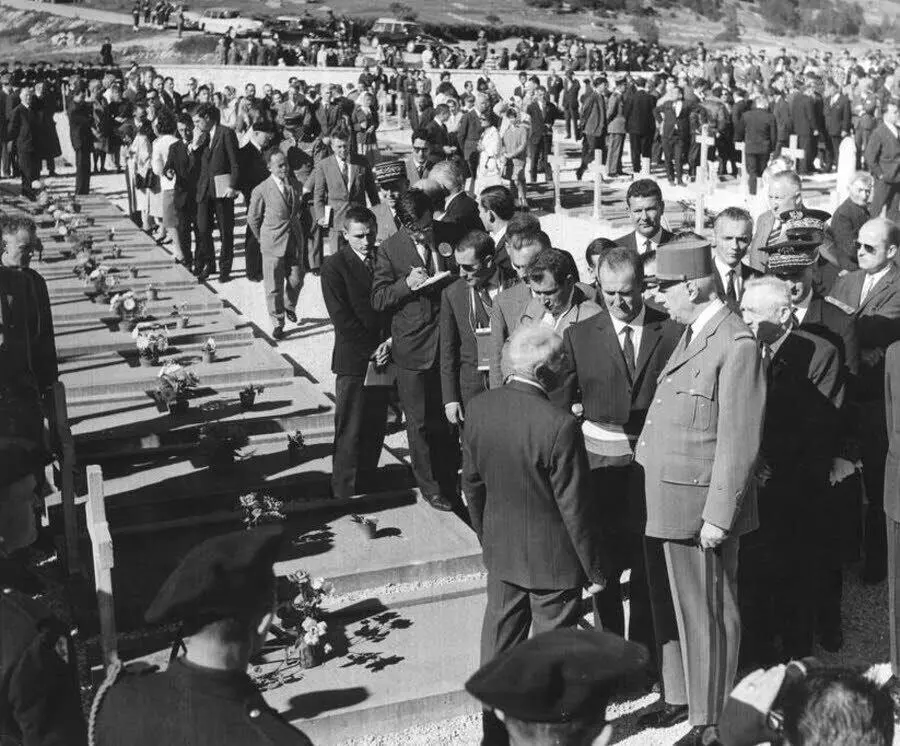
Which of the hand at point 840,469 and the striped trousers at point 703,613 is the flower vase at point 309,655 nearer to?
the striped trousers at point 703,613

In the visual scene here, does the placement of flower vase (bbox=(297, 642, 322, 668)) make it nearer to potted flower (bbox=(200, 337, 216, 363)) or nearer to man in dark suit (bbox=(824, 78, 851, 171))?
potted flower (bbox=(200, 337, 216, 363))

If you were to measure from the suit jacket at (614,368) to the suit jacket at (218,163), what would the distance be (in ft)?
32.5

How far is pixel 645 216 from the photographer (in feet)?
26.0

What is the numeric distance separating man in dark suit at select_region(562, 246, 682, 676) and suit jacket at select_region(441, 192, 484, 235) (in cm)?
309

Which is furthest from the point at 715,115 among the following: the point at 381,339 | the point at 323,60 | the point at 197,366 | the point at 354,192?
the point at 323,60

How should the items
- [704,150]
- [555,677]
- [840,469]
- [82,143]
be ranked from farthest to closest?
[82,143] → [704,150] → [840,469] → [555,677]

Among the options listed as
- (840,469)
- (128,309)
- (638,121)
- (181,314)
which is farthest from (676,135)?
(840,469)

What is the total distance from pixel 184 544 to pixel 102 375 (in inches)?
161

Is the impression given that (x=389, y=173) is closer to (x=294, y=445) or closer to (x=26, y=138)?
(x=294, y=445)

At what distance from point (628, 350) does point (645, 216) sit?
79.5 inches

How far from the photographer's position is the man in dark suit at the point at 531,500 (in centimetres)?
527

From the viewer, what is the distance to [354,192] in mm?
13930

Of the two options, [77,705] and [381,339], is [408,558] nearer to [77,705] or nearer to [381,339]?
[381,339]

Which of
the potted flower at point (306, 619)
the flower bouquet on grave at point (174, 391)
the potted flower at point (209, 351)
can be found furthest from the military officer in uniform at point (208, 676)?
the potted flower at point (209, 351)
